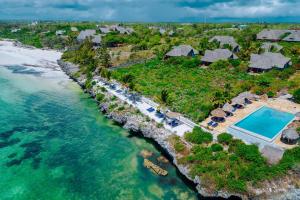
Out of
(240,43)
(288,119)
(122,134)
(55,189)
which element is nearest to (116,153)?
(122,134)

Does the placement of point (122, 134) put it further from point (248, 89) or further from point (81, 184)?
point (248, 89)

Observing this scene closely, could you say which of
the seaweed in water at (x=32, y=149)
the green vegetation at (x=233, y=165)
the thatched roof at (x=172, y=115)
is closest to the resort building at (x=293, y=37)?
the thatched roof at (x=172, y=115)

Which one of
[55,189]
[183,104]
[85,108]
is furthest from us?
[85,108]

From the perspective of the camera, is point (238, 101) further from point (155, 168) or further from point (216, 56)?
point (216, 56)

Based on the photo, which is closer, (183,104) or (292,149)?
(292,149)

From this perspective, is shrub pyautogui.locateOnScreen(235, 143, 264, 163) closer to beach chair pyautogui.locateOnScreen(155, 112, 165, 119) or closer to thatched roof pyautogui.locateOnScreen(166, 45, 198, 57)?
beach chair pyautogui.locateOnScreen(155, 112, 165, 119)

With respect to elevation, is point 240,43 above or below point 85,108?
above

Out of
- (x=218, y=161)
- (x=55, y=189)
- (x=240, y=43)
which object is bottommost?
(x=55, y=189)

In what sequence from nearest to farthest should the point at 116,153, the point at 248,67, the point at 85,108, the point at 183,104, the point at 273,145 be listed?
the point at 273,145 < the point at 116,153 < the point at 183,104 < the point at 85,108 < the point at 248,67
